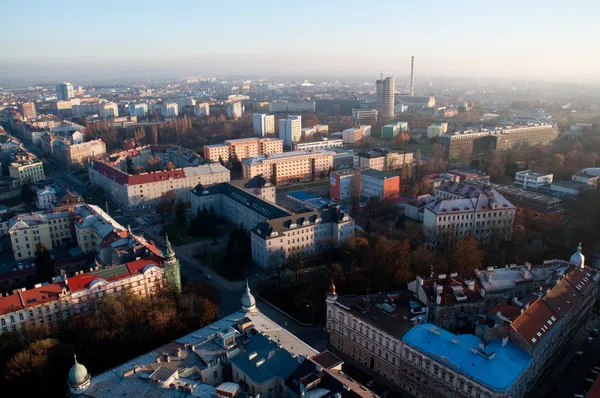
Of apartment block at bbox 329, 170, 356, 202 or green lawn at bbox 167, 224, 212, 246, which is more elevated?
apartment block at bbox 329, 170, 356, 202

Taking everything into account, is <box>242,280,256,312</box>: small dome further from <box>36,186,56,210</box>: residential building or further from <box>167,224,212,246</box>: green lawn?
<box>36,186,56,210</box>: residential building

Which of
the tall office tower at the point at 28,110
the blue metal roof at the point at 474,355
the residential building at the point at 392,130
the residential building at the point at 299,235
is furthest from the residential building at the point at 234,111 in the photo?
the blue metal roof at the point at 474,355

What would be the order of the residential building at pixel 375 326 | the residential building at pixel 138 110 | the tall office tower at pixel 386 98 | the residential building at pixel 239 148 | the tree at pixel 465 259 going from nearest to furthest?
the residential building at pixel 375 326
the tree at pixel 465 259
the residential building at pixel 239 148
the tall office tower at pixel 386 98
the residential building at pixel 138 110

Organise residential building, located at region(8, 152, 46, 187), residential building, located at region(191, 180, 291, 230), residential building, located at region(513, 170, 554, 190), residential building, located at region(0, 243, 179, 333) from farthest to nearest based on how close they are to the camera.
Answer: residential building, located at region(8, 152, 46, 187) → residential building, located at region(513, 170, 554, 190) → residential building, located at region(191, 180, 291, 230) → residential building, located at region(0, 243, 179, 333)

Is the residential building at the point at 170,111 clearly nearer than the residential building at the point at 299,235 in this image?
No

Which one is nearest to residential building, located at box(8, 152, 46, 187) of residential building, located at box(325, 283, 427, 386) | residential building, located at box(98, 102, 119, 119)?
residential building, located at box(325, 283, 427, 386)

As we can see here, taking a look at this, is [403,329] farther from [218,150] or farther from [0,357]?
[218,150]

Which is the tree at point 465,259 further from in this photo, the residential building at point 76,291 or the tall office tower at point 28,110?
the tall office tower at point 28,110
